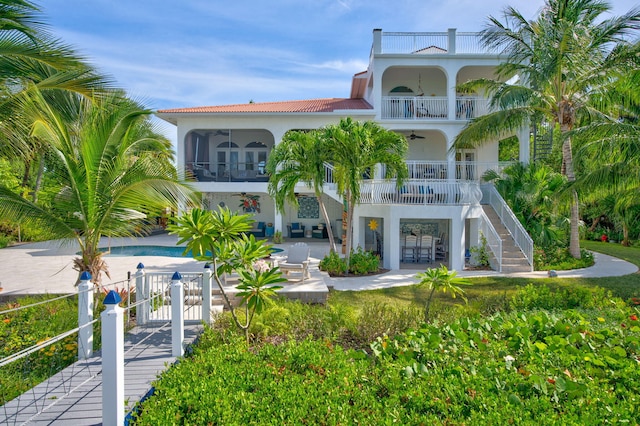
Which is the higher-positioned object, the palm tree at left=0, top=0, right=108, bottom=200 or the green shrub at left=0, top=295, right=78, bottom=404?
the palm tree at left=0, top=0, right=108, bottom=200

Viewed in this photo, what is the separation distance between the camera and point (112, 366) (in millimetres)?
3844

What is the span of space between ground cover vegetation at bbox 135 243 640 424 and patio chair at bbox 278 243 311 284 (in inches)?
176

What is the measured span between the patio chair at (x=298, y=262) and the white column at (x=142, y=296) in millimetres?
4022

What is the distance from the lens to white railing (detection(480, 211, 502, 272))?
12.7m

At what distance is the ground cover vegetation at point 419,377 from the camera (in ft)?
11.3

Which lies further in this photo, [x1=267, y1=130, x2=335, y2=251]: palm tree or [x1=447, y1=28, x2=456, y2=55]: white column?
[x1=447, y1=28, x2=456, y2=55]: white column

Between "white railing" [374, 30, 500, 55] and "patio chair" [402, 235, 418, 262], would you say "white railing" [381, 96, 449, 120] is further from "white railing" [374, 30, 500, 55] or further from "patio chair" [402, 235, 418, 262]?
"patio chair" [402, 235, 418, 262]

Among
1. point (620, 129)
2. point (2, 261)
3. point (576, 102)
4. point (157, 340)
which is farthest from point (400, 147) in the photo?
point (2, 261)

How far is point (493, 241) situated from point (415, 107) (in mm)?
7927

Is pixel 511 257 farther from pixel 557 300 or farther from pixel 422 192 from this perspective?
pixel 557 300

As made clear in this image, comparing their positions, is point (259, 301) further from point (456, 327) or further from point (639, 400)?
point (639, 400)

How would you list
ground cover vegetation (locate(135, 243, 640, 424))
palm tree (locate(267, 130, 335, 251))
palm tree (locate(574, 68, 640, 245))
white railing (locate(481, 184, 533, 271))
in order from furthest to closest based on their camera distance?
white railing (locate(481, 184, 533, 271)) → palm tree (locate(267, 130, 335, 251)) → palm tree (locate(574, 68, 640, 245)) → ground cover vegetation (locate(135, 243, 640, 424))

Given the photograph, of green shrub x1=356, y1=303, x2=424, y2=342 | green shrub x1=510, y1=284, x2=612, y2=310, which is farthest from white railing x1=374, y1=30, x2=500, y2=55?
green shrub x1=356, y1=303, x2=424, y2=342

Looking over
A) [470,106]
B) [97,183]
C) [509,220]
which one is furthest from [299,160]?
[470,106]
